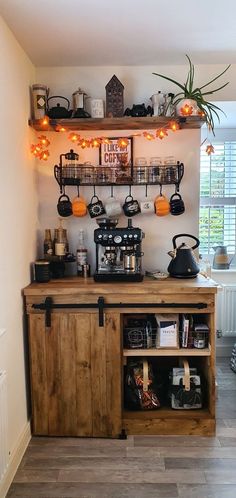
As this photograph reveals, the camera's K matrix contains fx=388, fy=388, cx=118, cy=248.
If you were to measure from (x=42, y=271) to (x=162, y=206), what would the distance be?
948 mm

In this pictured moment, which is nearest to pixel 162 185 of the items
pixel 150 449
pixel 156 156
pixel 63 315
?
pixel 156 156

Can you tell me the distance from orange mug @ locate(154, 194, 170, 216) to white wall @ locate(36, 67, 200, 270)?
0.35 feet

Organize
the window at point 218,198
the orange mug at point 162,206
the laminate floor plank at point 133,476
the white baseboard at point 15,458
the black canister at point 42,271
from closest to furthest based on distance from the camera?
the white baseboard at point 15,458
the laminate floor plank at point 133,476
the black canister at point 42,271
the orange mug at point 162,206
the window at point 218,198

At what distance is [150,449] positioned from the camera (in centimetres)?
235

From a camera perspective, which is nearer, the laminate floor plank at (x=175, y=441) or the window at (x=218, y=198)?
the laminate floor plank at (x=175, y=441)

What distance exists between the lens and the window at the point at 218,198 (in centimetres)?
366

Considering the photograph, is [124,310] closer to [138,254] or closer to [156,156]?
[138,254]

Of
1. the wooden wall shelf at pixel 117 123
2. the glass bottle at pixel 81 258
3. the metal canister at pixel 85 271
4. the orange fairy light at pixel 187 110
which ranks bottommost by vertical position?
the metal canister at pixel 85 271

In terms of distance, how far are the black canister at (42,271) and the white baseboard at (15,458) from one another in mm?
917

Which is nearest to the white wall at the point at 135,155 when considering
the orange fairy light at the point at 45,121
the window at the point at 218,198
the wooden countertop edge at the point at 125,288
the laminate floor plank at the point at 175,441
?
the orange fairy light at the point at 45,121

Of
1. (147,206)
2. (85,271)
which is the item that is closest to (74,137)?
(147,206)

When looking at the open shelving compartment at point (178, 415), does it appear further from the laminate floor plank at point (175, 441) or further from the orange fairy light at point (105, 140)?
the orange fairy light at point (105, 140)

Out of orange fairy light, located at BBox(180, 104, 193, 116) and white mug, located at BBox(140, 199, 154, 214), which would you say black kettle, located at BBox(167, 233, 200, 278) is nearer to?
white mug, located at BBox(140, 199, 154, 214)

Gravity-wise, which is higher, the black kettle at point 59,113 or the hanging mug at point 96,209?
the black kettle at point 59,113
